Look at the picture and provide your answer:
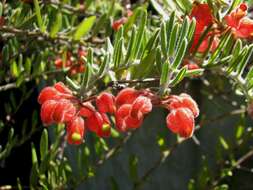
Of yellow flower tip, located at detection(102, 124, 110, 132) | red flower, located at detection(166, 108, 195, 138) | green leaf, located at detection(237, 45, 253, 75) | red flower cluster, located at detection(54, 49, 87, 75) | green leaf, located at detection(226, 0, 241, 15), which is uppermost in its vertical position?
green leaf, located at detection(226, 0, 241, 15)

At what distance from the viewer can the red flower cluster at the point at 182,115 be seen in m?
0.71

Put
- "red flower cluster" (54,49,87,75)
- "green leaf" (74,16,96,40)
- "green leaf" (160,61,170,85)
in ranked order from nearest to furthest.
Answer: "green leaf" (160,61,170,85) → "green leaf" (74,16,96,40) → "red flower cluster" (54,49,87,75)

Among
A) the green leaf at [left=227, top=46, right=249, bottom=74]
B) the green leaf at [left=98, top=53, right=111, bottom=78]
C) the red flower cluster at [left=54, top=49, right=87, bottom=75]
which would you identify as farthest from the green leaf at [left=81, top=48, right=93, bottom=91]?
the red flower cluster at [left=54, top=49, right=87, bottom=75]

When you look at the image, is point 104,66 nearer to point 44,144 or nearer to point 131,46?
point 131,46

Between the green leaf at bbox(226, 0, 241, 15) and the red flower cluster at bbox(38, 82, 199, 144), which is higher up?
the green leaf at bbox(226, 0, 241, 15)

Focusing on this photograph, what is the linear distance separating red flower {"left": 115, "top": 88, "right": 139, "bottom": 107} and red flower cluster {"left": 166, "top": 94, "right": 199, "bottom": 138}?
5cm

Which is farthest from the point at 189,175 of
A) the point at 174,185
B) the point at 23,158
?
the point at 23,158

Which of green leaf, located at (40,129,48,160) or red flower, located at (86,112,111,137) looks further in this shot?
green leaf, located at (40,129,48,160)

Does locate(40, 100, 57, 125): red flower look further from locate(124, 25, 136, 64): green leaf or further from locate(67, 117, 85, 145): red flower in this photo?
locate(124, 25, 136, 64): green leaf

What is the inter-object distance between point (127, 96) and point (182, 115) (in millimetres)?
91

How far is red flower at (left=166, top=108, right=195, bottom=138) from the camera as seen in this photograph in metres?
0.71

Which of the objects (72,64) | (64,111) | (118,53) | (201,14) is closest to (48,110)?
(64,111)

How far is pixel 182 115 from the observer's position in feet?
2.32

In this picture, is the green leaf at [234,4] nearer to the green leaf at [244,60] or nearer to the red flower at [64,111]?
the green leaf at [244,60]
